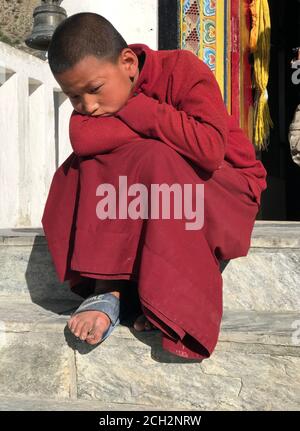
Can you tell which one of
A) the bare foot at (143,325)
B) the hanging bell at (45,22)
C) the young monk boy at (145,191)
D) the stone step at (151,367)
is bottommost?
the stone step at (151,367)

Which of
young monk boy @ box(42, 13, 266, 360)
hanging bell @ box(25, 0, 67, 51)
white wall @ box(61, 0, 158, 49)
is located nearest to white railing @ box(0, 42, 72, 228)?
hanging bell @ box(25, 0, 67, 51)

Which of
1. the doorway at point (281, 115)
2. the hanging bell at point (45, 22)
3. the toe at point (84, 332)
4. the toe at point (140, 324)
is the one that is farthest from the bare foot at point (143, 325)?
the doorway at point (281, 115)

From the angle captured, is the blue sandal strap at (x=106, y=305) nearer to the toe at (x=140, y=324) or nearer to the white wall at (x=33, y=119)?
the toe at (x=140, y=324)

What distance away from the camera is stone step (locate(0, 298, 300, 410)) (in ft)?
4.61

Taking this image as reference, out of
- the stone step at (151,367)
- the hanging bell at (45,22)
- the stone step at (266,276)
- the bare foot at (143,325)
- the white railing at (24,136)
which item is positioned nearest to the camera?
the stone step at (151,367)

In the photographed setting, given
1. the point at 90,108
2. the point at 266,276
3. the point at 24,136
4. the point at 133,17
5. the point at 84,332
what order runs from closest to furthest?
the point at 84,332, the point at 90,108, the point at 266,276, the point at 24,136, the point at 133,17

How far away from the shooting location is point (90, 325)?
1.48 meters

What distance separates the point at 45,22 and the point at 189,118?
237 centimetres

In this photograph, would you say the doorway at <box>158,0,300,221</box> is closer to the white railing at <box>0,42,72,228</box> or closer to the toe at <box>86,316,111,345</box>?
the white railing at <box>0,42,72,228</box>

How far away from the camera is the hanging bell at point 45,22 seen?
3605mm

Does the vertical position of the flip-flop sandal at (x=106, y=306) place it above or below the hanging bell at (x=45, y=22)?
below

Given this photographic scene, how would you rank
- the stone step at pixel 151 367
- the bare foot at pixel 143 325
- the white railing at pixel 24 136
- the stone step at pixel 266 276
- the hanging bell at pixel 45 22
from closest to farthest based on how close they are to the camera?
1. the stone step at pixel 151 367
2. the bare foot at pixel 143 325
3. the stone step at pixel 266 276
4. the white railing at pixel 24 136
5. the hanging bell at pixel 45 22

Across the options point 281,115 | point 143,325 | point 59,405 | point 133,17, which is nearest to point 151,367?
point 143,325

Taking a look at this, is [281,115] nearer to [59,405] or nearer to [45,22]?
[45,22]
